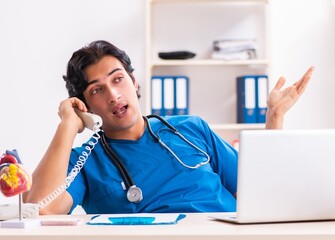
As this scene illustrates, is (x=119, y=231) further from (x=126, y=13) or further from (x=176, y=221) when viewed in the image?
(x=126, y=13)

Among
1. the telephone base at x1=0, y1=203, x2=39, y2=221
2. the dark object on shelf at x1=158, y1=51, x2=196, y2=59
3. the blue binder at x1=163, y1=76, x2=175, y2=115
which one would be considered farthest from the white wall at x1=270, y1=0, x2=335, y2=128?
the telephone base at x1=0, y1=203, x2=39, y2=221

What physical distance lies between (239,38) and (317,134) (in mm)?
2804

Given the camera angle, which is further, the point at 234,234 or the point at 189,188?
the point at 189,188

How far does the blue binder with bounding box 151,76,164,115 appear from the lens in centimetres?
402

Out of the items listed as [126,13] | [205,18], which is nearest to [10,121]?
[126,13]

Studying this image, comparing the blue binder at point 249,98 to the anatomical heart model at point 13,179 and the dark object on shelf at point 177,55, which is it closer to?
the dark object on shelf at point 177,55

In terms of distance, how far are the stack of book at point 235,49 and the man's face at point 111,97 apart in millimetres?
1725

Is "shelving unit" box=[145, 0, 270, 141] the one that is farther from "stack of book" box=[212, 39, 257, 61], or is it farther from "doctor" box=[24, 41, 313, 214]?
"doctor" box=[24, 41, 313, 214]

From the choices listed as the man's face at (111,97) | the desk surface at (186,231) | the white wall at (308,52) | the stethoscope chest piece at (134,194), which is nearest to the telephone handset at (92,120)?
the man's face at (111,97)

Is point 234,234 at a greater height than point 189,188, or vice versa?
point 234,234

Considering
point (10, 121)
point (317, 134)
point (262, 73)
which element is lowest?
point (10, 121)

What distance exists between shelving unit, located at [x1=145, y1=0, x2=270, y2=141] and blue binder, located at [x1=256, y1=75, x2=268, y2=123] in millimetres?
200

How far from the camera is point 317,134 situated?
1.51 metres

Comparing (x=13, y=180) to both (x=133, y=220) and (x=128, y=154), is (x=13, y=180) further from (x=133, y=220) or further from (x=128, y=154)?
(x=128, y=154)
